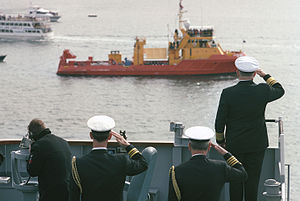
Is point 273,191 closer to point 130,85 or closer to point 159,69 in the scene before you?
point 130,85

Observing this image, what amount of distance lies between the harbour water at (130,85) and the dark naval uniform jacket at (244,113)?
45.1 ft

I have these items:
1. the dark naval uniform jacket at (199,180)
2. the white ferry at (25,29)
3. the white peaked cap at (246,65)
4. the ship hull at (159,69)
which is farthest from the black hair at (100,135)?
the white ferry at (25,29)

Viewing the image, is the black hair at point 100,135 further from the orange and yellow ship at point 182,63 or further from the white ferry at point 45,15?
the white ferry at point 45,15

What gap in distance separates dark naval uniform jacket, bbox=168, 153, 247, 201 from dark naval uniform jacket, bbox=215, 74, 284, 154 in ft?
3.17

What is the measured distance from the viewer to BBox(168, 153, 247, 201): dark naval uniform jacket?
445 cm

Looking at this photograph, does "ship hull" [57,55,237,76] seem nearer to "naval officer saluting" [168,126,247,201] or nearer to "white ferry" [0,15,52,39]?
"white ferry" [0,15,52,39]

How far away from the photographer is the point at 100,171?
4.52 meters

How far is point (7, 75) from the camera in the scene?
52719 millimetres

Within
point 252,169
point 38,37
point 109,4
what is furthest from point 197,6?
point 252,169

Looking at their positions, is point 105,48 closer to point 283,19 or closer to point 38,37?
point 38,37

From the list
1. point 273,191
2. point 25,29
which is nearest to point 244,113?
point 273,191

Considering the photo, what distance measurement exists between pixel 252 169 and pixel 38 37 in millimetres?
73325

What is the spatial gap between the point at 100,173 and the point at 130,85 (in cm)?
4549


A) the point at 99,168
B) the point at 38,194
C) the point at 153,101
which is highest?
the point at 99,168
